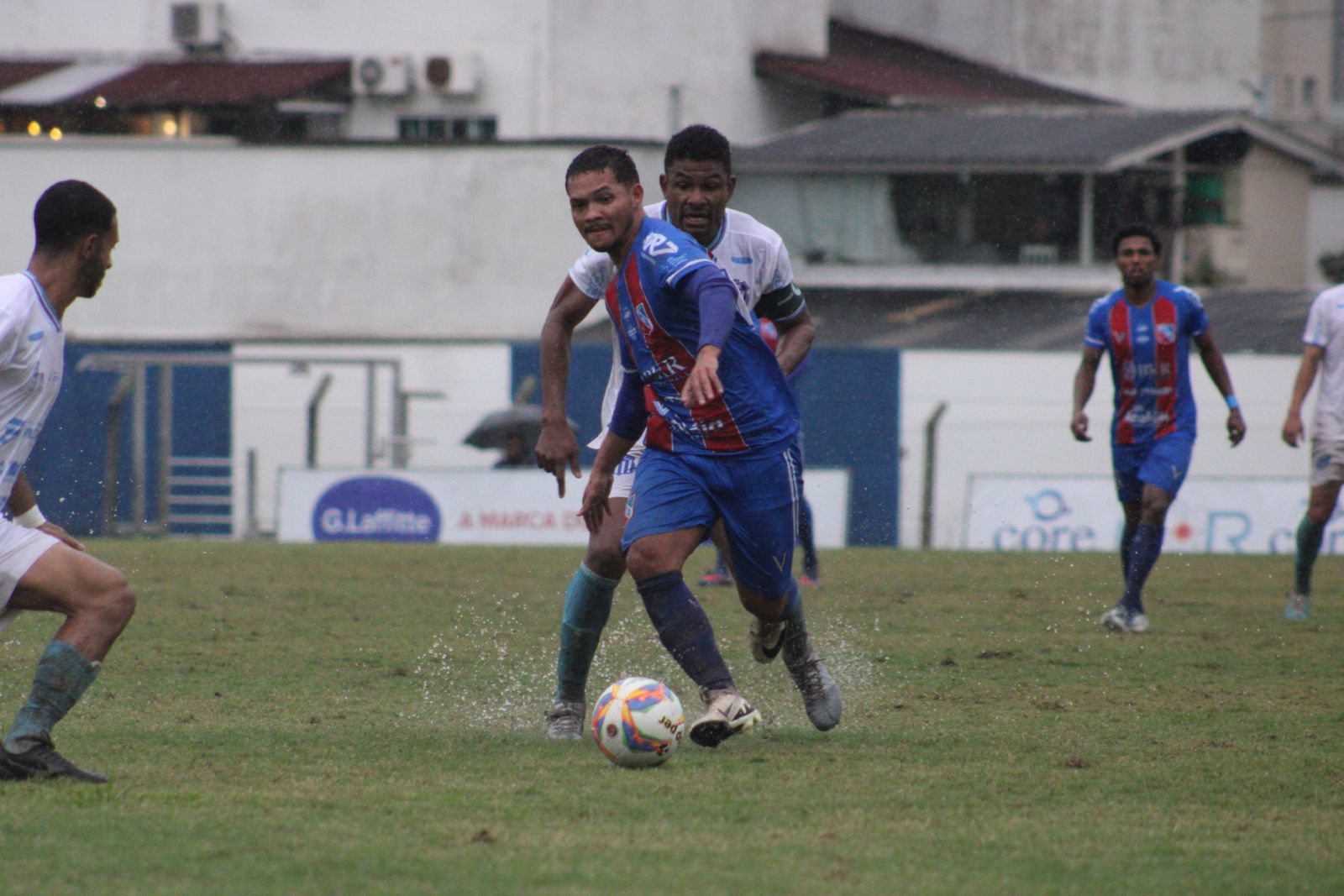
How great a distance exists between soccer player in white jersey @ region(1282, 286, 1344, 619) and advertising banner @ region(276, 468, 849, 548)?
878cm

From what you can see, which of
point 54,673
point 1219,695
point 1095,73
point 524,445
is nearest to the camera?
point 54,673

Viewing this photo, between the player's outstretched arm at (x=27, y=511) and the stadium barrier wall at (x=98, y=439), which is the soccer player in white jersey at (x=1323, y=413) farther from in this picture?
the stadium barrier wall at (x=98, y=439)

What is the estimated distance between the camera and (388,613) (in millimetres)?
10648

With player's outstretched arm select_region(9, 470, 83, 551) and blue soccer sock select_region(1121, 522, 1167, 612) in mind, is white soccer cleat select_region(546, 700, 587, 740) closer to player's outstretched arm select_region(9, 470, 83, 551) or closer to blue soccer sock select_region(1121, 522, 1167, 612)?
player's outstretched arm select_region(9, 470, 83, 551)

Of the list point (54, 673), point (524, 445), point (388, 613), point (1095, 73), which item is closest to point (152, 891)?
point (54, 673)

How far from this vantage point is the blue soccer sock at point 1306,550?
1038cm

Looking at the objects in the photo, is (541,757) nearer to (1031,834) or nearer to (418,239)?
(1031,834)

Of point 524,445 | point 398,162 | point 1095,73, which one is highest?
point 1095,73

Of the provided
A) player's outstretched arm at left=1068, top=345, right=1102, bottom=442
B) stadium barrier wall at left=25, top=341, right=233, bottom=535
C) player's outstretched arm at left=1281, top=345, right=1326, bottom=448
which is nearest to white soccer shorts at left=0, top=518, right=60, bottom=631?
player's outstretched arm at left=1068, top=345, right=1102, bottom=442

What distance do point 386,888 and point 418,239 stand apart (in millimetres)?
25563

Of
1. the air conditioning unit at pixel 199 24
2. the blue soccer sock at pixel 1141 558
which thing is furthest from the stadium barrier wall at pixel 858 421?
the air conditioning unit at pixel 199 24

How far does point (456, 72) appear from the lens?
2977 centimetres

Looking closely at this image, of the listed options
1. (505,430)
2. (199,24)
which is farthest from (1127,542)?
(199,24)

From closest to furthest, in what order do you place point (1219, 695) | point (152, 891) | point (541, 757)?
1. point (152, 891)
2. point (541, 757)
3. point (1219, 695)
